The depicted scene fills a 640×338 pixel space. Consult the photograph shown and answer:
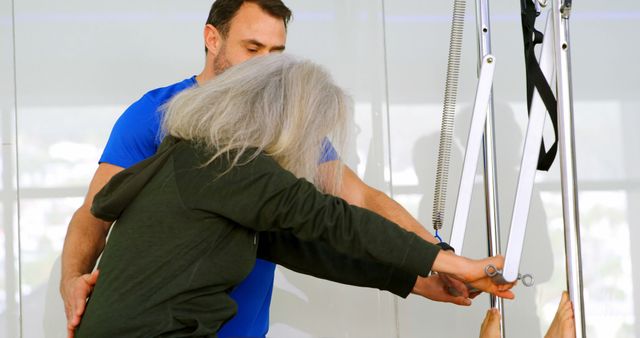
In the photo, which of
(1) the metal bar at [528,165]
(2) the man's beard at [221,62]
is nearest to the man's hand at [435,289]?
(1) the metal bar at [528,165]

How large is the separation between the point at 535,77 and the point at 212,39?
3.08ft

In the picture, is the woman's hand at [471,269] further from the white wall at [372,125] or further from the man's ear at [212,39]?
the white wall at [372,125]

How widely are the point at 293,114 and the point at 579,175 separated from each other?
1.63 meters

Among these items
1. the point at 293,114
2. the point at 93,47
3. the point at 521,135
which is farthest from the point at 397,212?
the point at 93,47

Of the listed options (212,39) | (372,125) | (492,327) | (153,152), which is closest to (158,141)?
(153,152)

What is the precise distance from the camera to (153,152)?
7.19 feet

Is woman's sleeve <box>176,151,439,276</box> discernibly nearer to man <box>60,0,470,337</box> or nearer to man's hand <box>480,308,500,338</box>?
man <box>60,0,470,337</box>

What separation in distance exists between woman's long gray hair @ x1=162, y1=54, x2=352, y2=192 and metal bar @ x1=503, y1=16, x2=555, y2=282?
33 centimetres

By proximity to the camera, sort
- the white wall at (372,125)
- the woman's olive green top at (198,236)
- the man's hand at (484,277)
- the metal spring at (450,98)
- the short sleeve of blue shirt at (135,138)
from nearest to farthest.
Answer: the woman's olive green top at (198,236), the man's hand at (484,277), the metal spring at (450,98), the short sleeve of blue shirt at (135,138), the white wall at (372,125)

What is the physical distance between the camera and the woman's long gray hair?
1554 millimetres

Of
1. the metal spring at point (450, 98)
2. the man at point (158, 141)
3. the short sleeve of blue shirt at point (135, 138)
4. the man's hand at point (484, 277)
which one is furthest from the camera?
the short sleeve of blue shirt at point (135, 138)

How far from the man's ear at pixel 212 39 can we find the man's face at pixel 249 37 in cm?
1

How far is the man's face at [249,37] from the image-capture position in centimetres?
238

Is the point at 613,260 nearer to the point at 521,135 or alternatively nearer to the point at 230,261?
the point at 521,135
